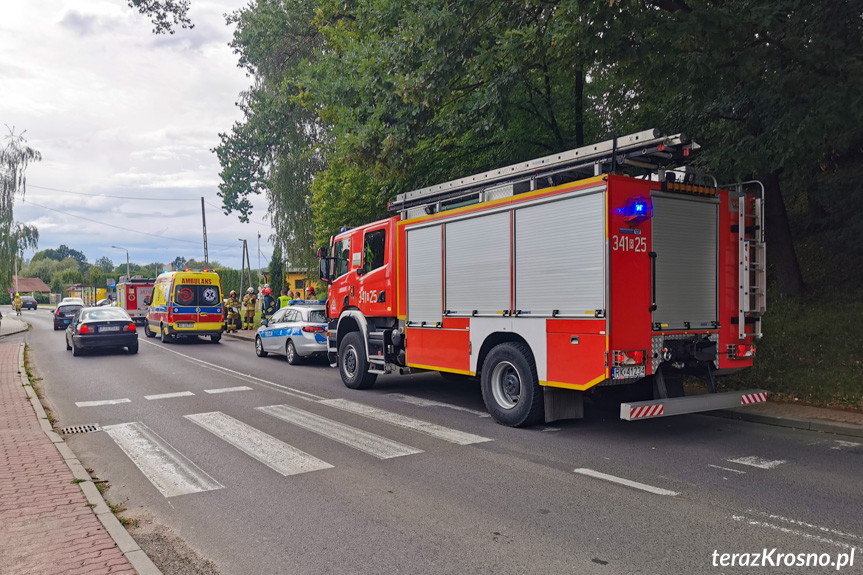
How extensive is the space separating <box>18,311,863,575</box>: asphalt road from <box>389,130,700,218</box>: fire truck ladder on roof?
319cm

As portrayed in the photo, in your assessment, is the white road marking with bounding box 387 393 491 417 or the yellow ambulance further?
the yellow ambulance

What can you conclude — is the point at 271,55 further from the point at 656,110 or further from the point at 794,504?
the point at 794,504

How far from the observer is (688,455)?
6.84m

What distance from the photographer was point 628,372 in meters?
7.14

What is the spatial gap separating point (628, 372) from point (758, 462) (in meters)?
1.54

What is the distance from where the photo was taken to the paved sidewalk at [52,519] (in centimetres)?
409

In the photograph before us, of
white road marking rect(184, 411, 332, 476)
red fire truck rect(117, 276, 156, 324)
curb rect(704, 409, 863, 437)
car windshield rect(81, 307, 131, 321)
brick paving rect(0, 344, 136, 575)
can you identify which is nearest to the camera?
brick paving rect(0, 344, 136, 575)

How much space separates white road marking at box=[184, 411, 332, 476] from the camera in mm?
6609

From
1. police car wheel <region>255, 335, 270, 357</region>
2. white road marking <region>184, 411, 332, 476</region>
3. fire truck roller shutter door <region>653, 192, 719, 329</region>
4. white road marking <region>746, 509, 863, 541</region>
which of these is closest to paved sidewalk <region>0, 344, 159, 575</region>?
white road marking <region>184, 411, 332, 476</region>

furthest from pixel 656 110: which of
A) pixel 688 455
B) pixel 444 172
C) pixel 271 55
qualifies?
pixel 271 55

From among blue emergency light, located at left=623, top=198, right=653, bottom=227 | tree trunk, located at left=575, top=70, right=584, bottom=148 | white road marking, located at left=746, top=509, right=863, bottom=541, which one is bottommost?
white road marking, located at left=746, top=509, right=863, bottom=541

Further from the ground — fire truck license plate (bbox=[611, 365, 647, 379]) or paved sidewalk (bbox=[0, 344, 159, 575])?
fire truck license plate (bbox=[611, 365, 647, 379])

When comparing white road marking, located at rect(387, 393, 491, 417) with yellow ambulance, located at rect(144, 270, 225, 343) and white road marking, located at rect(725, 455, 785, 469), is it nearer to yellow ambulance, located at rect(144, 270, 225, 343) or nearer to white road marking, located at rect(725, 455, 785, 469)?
white road marking, located at rect(725, 455, 785, 469)

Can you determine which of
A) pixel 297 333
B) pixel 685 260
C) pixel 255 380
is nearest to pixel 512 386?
pixel 685 260
